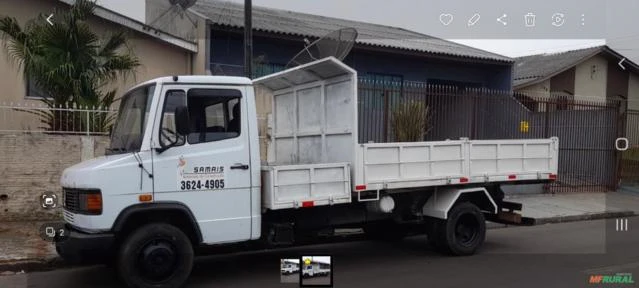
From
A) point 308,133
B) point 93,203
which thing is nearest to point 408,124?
point 308,133

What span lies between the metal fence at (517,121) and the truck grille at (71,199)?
6278 millimetres

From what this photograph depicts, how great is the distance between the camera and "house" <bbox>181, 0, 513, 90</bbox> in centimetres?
1436

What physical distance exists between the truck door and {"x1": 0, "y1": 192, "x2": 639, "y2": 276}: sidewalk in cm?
276

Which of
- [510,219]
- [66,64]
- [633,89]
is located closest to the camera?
[510,219]

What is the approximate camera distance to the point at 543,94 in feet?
74.1

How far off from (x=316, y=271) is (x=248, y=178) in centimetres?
145

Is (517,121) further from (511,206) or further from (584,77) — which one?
(584,77)

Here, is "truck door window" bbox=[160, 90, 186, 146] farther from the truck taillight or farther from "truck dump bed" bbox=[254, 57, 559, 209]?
"truck dump bed" bbox=[254, 57, 559, 209]

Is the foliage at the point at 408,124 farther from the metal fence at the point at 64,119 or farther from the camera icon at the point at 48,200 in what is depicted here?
the camera icon at the point at 48,200

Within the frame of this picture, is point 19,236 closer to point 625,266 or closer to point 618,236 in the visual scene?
point 625,266

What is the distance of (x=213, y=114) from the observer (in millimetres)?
6590

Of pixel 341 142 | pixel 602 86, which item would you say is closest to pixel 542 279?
pixel 341 142

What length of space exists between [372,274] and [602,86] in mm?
21051

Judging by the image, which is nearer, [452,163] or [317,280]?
[317,280]
